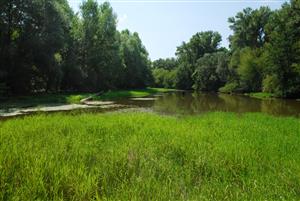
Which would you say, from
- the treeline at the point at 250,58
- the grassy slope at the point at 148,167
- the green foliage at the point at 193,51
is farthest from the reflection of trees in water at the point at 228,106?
the green foliage at the point at 193,51

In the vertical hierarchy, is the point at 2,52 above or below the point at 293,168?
above

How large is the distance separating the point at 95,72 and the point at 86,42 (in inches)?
215

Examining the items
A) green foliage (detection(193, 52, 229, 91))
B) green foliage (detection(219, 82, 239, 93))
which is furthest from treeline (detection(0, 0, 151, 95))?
green foliage (detection(193, 52, 229, 91))

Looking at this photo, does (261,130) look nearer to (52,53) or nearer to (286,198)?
(286,198)

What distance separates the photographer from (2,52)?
106 ft

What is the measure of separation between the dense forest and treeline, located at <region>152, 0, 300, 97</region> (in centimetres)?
15

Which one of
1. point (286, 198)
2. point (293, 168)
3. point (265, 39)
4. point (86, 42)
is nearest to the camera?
point (286, 198)

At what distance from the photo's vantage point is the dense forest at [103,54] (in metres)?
33.8

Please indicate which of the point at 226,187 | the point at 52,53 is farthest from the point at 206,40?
the point at 226,187

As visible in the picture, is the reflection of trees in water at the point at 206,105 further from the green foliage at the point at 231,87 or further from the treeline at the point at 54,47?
the green foliage at the point at 231,87

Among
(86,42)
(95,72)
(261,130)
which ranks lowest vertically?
(261,130)

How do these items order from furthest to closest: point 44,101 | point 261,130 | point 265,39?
point 265,39
point 44,101
point 261,130

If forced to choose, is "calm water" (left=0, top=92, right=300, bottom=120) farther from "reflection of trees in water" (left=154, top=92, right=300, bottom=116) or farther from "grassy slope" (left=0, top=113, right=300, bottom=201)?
"grassy slope" (left=0, top=113, right=300, bottom=201)

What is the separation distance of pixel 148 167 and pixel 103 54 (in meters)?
49.8
